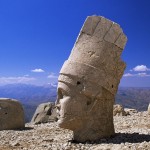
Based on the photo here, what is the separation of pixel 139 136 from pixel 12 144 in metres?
4.70

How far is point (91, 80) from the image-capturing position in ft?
39.1

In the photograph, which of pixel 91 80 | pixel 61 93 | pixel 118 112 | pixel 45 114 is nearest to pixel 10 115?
pixel 45 114

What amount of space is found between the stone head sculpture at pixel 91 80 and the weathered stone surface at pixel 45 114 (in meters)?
11.6

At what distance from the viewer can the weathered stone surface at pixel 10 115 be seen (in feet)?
64.6

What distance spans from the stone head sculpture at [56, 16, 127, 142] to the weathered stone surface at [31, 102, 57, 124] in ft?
38.0

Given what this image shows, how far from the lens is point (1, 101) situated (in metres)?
20.2

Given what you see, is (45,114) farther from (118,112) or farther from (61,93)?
(61,93)

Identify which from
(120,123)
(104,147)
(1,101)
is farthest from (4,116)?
(104,147)

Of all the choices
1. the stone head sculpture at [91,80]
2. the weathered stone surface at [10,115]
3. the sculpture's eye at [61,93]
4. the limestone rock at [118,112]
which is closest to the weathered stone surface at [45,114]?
the weathered stone surface at [10,115]

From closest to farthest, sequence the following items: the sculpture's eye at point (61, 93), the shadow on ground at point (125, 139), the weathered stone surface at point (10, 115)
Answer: the shadow on ground at point (125, 139)
the sculpture's eye at point (61, 93)
the weathered stone surface at point (10, 115)

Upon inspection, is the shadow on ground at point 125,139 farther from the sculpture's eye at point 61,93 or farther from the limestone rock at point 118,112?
the limestone rock at point 118,112

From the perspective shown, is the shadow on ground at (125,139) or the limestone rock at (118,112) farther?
the limestone rock at (118,112)

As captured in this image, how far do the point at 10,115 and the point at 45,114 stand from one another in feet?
16.6

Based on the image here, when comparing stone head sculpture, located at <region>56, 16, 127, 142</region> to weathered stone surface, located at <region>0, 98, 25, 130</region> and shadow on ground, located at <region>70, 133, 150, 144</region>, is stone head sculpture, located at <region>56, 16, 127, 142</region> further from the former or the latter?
weathered stone surface, located at <region>0, 98, 25, 130</region>
